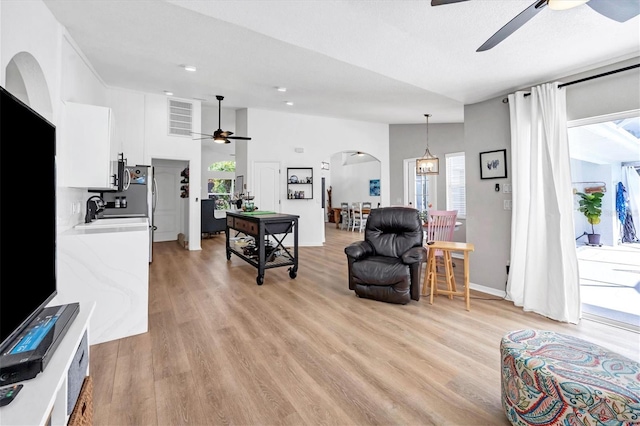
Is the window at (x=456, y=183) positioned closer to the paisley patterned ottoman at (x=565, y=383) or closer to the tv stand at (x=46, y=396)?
the paisley patterned ottoman at (x=565, y=383)

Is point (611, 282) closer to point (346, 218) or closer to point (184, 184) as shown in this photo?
point (184, 184)

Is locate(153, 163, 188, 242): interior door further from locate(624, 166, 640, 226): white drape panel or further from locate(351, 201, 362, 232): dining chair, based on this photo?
locate(624, 166, 640, 226): white drape panel

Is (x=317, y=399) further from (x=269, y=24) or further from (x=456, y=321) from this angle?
(x=269, y=24)

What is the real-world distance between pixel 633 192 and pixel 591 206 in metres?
0.35

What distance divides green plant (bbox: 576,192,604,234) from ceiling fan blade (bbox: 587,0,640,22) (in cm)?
191

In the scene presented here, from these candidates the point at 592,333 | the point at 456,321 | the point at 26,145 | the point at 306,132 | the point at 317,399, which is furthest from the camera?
the point at 306,132

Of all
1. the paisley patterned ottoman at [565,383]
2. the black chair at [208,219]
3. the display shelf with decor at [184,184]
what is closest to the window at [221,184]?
the black chair at [208,219]

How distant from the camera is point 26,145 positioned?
43.3 inches

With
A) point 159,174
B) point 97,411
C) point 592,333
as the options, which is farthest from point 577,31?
point 159,174

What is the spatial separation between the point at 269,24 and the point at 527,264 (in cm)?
370

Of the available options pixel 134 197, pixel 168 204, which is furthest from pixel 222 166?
pixel 134 197

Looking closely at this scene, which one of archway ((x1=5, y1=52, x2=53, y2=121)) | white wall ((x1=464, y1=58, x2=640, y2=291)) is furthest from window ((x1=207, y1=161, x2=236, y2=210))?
white wall ((x1=464, y1=58, x2=640, y2=291))

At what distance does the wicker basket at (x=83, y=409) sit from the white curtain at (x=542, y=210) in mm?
3774

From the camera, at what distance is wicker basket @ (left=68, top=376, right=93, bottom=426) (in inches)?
43.5
